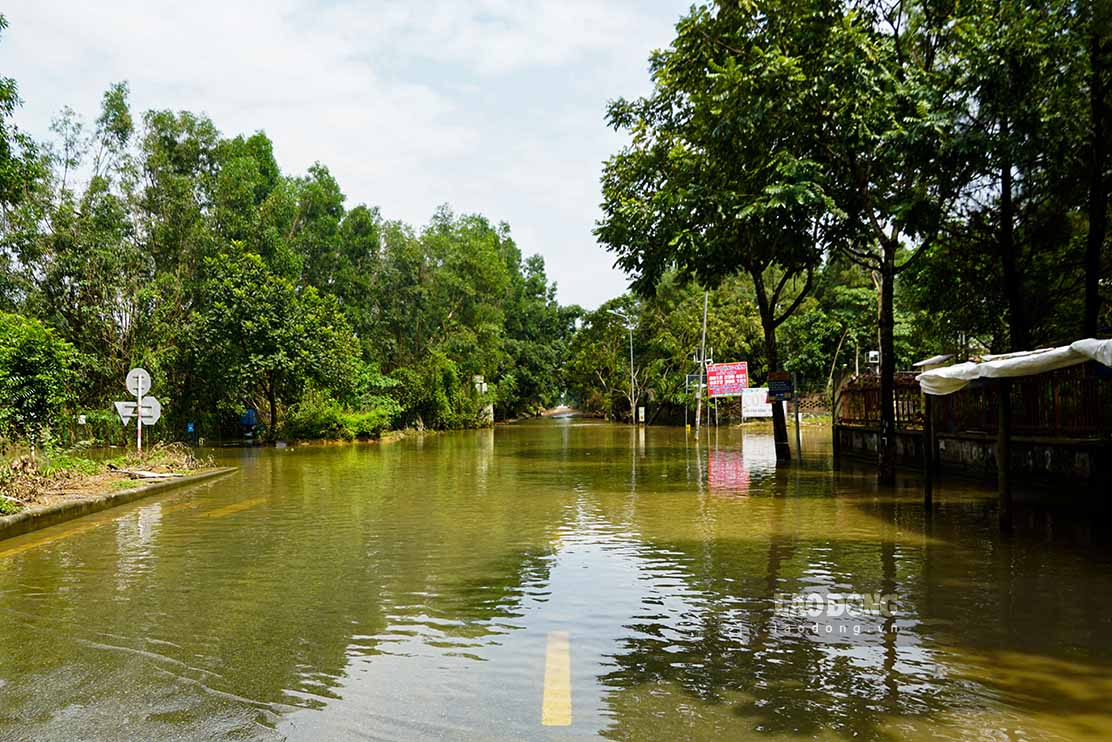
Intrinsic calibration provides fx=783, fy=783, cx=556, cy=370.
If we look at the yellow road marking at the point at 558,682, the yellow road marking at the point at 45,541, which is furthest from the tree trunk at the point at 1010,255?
the yellow road marking at the point at 45,541

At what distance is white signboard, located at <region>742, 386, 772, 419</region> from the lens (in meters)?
44.4

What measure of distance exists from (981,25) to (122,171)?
34301 millimetres

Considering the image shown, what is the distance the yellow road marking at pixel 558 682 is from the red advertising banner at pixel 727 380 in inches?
1617

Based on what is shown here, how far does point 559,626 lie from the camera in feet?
20.1

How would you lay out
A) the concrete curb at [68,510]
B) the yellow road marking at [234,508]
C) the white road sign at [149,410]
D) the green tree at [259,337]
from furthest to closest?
1. the green tree at [259,337]
2. the white road sign at [149,410]
3. the yellow road marking at [234,508]
4. the concrete curb at [68,510]

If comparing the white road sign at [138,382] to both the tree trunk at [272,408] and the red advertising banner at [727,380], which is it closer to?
the tree trunk at [272,408]

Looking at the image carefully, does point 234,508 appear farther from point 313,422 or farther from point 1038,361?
point 313,422

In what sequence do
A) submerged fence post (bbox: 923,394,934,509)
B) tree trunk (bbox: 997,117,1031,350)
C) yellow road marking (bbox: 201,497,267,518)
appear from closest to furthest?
1. submerged fence post (bbox: 923,394,934,509)
2. yellow road marking (bbox: 201,497,267,518)
3. tree trunk (bbox: 997,117,1031,350)

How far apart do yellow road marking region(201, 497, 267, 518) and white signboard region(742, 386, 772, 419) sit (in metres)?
34.0

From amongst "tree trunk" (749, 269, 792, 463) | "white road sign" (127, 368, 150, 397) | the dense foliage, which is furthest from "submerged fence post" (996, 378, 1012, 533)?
the dense foliage

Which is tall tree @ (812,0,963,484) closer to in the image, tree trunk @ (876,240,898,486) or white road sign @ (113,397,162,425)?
tree trunk @ (876,240,898,486)

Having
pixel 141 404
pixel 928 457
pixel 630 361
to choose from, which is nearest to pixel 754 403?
pixel 630 361

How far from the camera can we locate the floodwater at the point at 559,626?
430 cm

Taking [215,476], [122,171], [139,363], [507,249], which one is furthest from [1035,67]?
[507,249]
